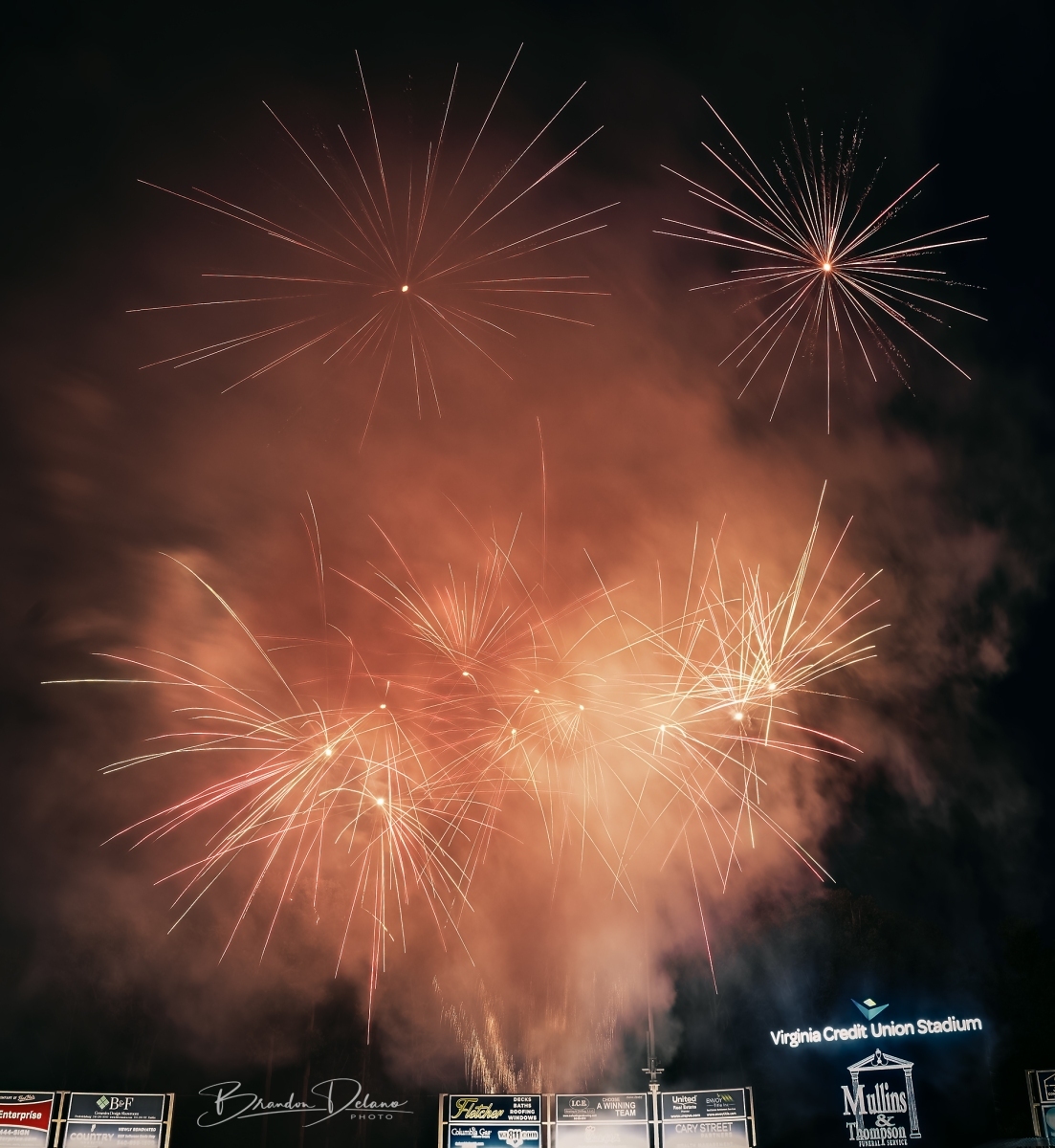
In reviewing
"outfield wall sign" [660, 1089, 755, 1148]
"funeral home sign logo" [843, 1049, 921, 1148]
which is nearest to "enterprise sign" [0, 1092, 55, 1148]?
"outfield wall sign" [660, 1089, 755, 1148]

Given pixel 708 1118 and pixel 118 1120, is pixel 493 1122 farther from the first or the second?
pixel 118 1120

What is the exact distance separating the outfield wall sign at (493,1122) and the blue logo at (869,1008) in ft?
25.0

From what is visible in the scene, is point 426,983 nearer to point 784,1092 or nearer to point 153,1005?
point 153,1005

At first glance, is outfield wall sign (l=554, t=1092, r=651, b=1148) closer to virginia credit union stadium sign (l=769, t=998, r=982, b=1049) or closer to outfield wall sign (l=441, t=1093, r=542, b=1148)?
outfield wall sign (l=441, t=1093, r=542, b=1148)

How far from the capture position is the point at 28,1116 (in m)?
21.2

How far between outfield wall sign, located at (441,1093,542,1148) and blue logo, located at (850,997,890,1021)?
761 cm

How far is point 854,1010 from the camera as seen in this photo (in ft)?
72.8

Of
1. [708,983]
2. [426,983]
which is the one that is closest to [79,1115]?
[426,983]

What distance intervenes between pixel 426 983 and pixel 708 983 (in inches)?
294

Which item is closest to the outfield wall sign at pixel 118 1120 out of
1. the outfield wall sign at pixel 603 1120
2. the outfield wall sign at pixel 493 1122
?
the outfield wall sign at pixel 493 1122

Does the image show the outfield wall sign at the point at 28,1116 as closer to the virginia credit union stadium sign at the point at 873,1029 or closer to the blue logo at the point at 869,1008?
the virginia credit union stadium sign at the point at 873,1029

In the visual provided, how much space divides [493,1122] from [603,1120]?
2420mm

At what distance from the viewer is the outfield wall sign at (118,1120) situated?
2112 cm

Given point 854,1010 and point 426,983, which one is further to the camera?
point 426,983
